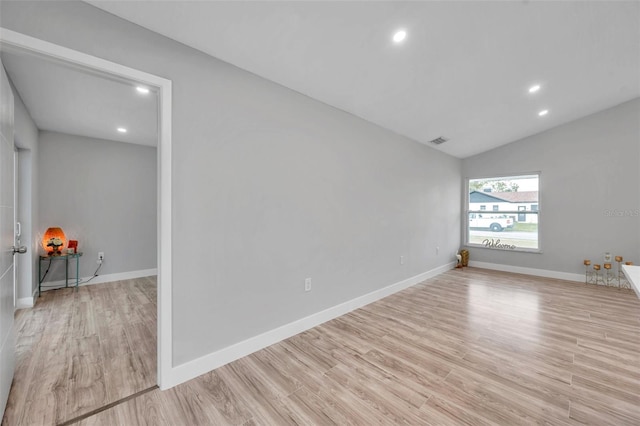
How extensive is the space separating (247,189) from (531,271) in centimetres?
562

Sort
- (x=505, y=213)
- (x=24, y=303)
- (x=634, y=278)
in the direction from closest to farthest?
(x=634, y=278) → (x=24, y=303) → (x=505, y=213)

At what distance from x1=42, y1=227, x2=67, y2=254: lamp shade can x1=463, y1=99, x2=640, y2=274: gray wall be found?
768 centimetres

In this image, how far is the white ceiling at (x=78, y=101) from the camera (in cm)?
234

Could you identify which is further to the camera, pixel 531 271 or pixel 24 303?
pixel 531 271

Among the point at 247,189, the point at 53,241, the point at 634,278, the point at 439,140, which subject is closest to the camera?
the point at 634,278

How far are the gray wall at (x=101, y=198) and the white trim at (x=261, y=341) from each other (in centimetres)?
360

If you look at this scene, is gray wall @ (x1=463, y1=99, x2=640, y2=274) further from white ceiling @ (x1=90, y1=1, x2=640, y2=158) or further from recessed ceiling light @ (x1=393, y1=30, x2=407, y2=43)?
recessed ceiling light @ (x1=393, y1=30, x2=407, y2=43)

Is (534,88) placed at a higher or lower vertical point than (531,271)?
higher

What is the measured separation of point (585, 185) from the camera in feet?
15.1

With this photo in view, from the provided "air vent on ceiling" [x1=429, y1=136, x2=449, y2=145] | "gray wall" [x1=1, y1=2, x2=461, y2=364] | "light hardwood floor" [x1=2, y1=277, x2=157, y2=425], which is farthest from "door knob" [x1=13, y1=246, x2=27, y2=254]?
"air vent on ceiling" [x1=429, y1=136, x2=449, y2=145]

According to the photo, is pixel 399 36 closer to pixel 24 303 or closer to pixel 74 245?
pixel 24 303

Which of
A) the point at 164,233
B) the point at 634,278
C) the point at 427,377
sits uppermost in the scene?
the point at 164,233

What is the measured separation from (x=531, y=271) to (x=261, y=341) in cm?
533

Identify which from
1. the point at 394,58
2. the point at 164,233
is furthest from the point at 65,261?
the point at 394,58
